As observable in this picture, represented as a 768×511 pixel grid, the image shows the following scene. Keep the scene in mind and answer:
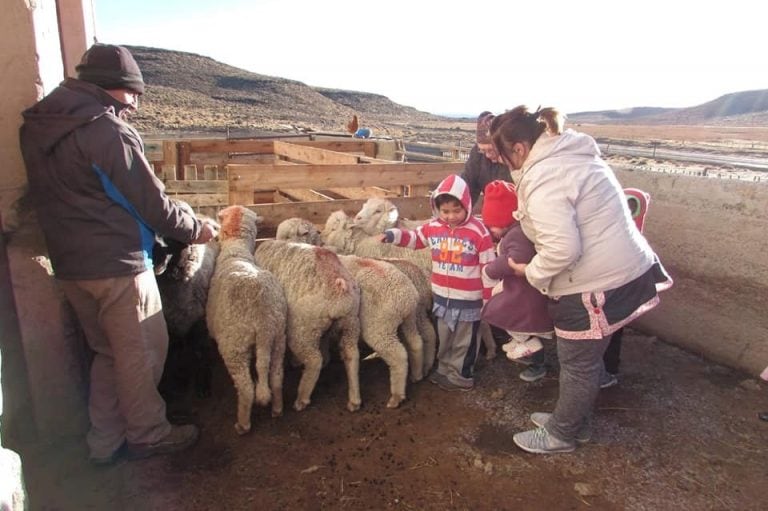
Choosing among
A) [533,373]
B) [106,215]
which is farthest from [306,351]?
[533,373]

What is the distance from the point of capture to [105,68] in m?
2.81

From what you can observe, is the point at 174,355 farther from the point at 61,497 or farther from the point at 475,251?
the point at 475,251

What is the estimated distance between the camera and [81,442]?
135 inches

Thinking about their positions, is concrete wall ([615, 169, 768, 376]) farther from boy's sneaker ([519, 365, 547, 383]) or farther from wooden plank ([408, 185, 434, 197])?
wooden plank ([408, 185, 434, 197])

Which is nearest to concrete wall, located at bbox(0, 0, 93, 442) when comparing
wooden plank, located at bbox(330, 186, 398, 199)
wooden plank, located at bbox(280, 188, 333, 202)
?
wooden plank, located at bbox(280, 188, 333, 202)

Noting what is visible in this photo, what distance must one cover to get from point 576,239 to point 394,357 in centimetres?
181

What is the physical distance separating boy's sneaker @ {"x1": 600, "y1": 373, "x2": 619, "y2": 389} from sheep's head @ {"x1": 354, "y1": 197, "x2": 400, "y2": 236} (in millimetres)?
2546

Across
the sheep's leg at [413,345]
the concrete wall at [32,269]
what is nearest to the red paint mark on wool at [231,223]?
the concrete wall at [32,269]

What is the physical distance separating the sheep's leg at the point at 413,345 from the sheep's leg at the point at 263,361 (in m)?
1.18

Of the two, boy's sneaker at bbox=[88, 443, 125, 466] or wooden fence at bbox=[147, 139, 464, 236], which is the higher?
wooden fence at bbox=[147, 139, 464, 236]

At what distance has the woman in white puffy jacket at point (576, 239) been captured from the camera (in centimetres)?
278

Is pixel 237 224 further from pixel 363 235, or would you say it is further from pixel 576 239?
pixel 576 239

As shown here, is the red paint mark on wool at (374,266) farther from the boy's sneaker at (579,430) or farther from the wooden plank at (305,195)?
the wooden plank at (305,195)

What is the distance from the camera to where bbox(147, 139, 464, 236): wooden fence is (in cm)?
536
